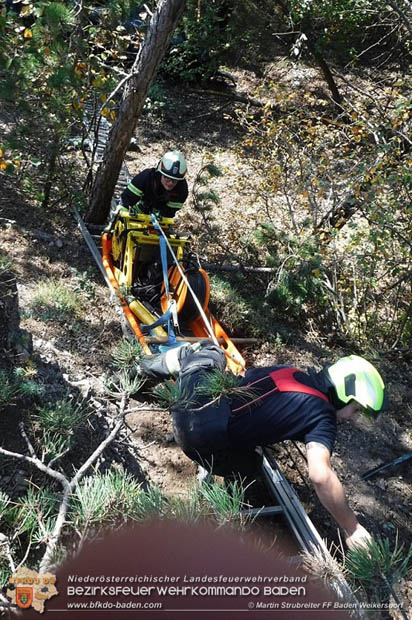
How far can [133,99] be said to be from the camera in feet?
19.2

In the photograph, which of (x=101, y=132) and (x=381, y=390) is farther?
(x=101, y=132)

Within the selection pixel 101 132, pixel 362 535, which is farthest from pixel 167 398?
pixel 101 132

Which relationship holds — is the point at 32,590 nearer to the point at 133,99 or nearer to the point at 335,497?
the point at 335,497

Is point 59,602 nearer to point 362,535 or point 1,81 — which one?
point 362,535

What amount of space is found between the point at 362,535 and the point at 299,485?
1523 millimetres

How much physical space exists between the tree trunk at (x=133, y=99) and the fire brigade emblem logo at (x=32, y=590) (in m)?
5.48

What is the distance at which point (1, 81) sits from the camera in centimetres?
568

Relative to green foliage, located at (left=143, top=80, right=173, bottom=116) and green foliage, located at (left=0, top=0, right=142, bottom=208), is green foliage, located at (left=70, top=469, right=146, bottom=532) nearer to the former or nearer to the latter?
green foliage, located at (left=0, top=0, right=142, bottom=208)

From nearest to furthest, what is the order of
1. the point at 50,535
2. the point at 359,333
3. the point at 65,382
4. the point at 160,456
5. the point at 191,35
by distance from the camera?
the point at 50,535 < the point at 65,382 < the point at 160,456 < the point at 359,333 < the point at 191,35

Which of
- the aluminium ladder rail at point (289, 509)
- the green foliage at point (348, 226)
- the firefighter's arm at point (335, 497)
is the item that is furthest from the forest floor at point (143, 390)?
the green foliage at point (348, 226)

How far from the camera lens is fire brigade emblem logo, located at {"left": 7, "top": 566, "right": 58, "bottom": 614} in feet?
5.42

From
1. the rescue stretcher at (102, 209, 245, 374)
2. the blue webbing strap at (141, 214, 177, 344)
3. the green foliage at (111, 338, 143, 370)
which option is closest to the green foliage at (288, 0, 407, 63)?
the rescue stretcher at (102, 209, 245, 374)

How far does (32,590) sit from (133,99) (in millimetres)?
5520

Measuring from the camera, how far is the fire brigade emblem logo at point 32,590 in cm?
165
